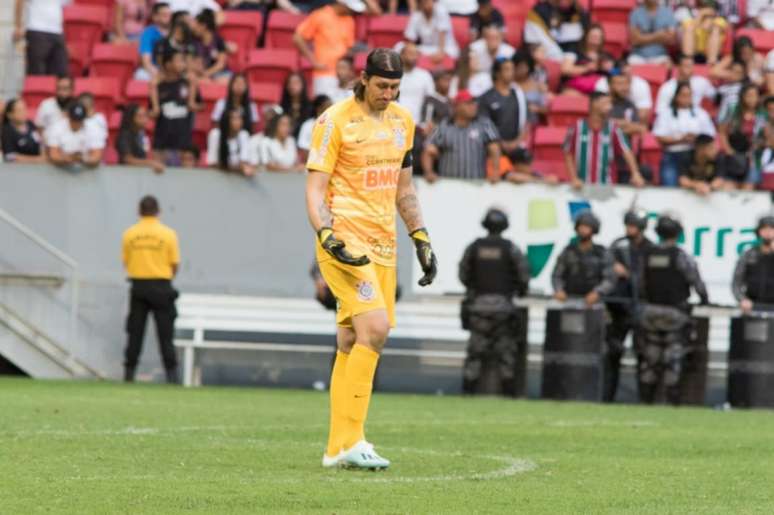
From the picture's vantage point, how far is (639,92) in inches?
858

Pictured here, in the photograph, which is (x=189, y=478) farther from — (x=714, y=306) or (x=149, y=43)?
(x=149, y=43)

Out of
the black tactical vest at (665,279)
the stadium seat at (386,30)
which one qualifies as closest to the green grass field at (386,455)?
the black tactical vest at (665,279)

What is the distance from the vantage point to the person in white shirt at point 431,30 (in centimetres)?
2278

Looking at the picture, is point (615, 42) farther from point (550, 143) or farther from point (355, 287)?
point (355, 287)

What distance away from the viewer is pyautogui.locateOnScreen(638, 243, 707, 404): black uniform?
1884cm

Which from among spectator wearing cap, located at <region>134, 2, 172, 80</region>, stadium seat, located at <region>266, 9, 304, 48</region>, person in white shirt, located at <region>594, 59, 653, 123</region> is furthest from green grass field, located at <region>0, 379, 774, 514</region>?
stadium seat, located at <region>266, 9, 304, 48</region>

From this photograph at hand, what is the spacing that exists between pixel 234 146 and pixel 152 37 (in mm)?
3098

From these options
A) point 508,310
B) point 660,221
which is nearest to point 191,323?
point 508,310

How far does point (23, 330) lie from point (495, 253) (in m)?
5.24

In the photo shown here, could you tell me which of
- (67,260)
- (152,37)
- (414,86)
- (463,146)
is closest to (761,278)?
(463,146)

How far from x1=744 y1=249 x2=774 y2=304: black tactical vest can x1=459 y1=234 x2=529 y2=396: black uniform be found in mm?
2258

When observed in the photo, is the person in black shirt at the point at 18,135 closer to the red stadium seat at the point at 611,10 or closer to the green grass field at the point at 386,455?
the green grass field at the point at 386,455

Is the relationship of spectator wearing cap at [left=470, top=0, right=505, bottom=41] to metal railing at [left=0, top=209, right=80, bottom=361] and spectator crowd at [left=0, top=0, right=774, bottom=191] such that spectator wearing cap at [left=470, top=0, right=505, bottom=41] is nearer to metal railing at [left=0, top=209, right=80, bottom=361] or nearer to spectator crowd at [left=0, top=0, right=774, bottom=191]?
spectator crowd at [left=0, top=0, right=774, bottom=191]

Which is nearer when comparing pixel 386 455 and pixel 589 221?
pixel 386 455
